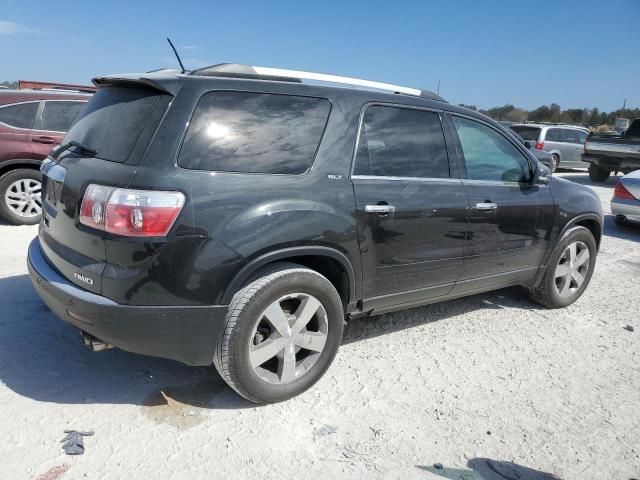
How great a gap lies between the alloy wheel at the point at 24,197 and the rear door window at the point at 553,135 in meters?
15.7

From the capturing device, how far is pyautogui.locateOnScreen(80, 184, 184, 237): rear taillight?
8.10 ft

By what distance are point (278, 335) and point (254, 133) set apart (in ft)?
3.66

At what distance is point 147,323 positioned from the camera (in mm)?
2551

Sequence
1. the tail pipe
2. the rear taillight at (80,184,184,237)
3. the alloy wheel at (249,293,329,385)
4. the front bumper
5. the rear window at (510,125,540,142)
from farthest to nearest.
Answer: the rear window at (510,125,540,142)
the front bumper
the alloy wheel at (249,293,329,385)
the tail pipe
the rear taillight at (80,184,184,237)

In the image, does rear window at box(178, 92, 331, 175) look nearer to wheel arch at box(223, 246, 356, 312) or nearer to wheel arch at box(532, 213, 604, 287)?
wheel arch at box(223, 246, 356, 312)

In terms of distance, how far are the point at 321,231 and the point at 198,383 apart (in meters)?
1.22

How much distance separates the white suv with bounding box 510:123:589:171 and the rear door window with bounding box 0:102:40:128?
15.2 meters

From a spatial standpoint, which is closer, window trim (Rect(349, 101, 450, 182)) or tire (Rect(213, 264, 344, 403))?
tire (Rect(213, 264, 344, 403))

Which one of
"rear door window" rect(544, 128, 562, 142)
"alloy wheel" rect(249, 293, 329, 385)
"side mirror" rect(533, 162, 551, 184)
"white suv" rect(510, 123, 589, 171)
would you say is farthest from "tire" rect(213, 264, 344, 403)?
"rear door window" rect(544, 128, 562, 142)

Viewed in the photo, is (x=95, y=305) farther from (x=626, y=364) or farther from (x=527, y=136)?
(x=527, y=136)

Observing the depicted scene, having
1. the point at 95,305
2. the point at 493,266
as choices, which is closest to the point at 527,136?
the point at 493,266

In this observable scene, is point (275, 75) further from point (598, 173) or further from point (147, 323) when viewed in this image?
point (598, 173)

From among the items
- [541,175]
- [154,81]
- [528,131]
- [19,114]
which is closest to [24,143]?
[19,114]

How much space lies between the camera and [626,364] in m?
3.76
